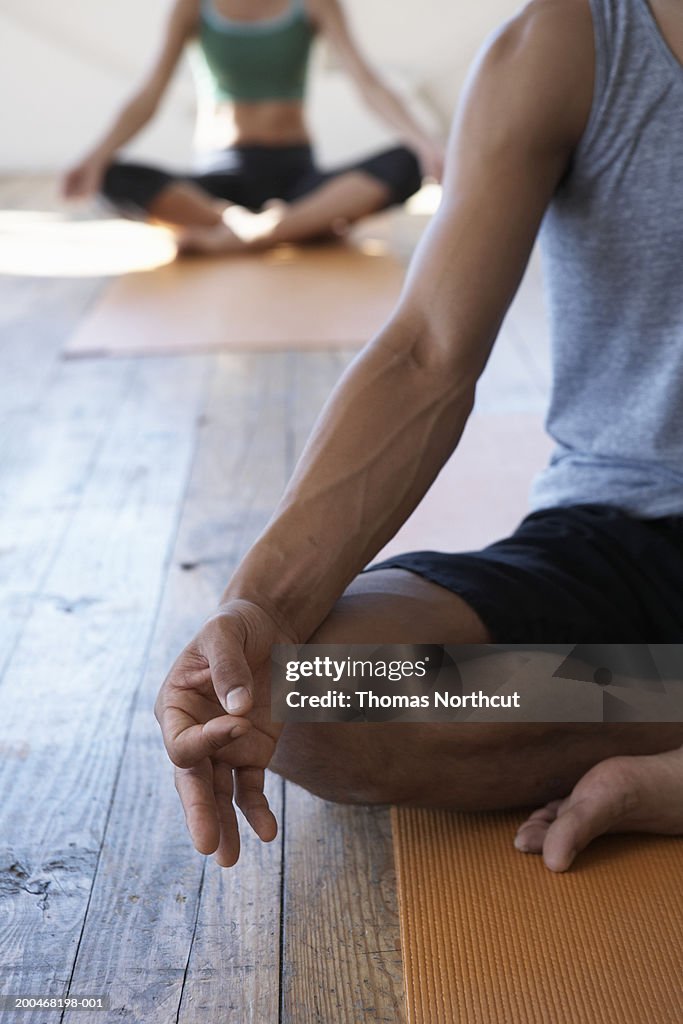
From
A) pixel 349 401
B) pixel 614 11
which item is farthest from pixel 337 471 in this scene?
pixel 614 11

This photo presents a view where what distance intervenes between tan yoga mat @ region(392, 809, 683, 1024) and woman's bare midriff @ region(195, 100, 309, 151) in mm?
3401

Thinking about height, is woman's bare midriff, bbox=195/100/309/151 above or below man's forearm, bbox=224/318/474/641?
below

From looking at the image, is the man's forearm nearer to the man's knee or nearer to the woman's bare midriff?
the man's knee

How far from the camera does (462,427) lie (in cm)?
113

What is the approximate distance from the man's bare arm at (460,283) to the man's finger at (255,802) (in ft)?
0.72

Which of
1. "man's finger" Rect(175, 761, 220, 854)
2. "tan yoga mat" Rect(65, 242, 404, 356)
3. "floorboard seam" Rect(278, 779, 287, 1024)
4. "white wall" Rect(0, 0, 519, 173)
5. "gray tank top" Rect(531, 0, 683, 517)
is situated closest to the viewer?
"man's finger" Rect(175, 761, 220, 854)

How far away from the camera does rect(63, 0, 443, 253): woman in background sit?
153 inches

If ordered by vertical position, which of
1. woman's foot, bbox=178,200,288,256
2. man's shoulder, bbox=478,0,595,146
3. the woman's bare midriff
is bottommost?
woman's foot, bbox=178,200,288,256

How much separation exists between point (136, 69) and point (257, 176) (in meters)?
2.62

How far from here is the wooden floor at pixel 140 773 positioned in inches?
37.4

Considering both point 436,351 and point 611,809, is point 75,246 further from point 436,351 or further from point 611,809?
point 611,809

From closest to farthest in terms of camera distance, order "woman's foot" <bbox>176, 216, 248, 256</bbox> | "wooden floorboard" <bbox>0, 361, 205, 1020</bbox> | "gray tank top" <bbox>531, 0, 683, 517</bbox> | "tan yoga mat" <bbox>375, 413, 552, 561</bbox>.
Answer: "wooden floorboard" <bbox>0, 361, 205, 1020</bbox> < "gray tank top" <bbox>531, 0, 683, 517</bbox> < "tan yoga mat" <bbox>375, 413, 552, 561</bbox> < "woman's foot" <bbox>176, 216, 248, 256</bbox>

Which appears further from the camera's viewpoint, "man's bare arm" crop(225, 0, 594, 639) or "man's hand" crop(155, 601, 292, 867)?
"man's bare arm" crop(225, 0, 594, 639)

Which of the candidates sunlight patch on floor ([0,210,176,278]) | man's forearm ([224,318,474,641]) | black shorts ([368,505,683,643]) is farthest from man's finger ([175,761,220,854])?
sunlight patch on floor ([0,210,176,278])
